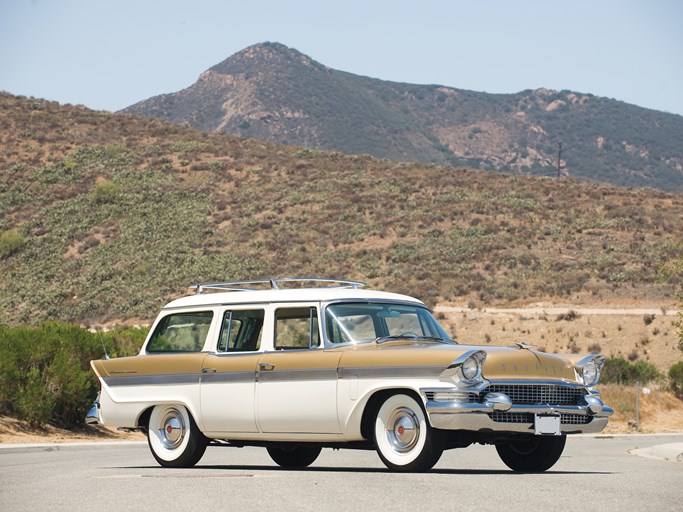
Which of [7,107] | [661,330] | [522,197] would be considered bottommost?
[661,330]

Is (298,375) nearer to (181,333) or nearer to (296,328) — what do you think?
(296,328)

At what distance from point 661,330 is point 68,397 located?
35575mm

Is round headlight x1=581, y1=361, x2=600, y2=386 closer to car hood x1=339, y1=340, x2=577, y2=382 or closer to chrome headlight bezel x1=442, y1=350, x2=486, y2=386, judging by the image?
car hood x1=339, y1=340, x2=577, y2=382

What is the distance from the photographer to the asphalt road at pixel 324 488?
9.73m

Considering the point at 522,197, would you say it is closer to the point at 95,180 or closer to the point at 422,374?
the point at 95,180

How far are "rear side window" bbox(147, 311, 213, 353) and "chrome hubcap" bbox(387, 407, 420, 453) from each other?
2.99 metres

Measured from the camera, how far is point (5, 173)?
82750 millimetres

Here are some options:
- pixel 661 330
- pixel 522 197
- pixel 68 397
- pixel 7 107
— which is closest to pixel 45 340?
pixel 68 397

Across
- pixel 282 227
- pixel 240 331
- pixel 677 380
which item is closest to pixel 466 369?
pixel 240 331

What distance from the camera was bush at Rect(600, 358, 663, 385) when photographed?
42.3 metres

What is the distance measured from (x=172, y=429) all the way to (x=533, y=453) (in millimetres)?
4323

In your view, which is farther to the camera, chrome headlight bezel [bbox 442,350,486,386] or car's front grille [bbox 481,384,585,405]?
car's front grille [bbox 481,384,585,405]

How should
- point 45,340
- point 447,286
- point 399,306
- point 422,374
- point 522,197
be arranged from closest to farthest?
point 422,374
point 399,306
point 45,340
point 447,286
point 522,197

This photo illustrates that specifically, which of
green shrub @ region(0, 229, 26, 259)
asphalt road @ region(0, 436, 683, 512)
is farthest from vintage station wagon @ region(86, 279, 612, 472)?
green shrub @ region(0, 229, 26, 259)
